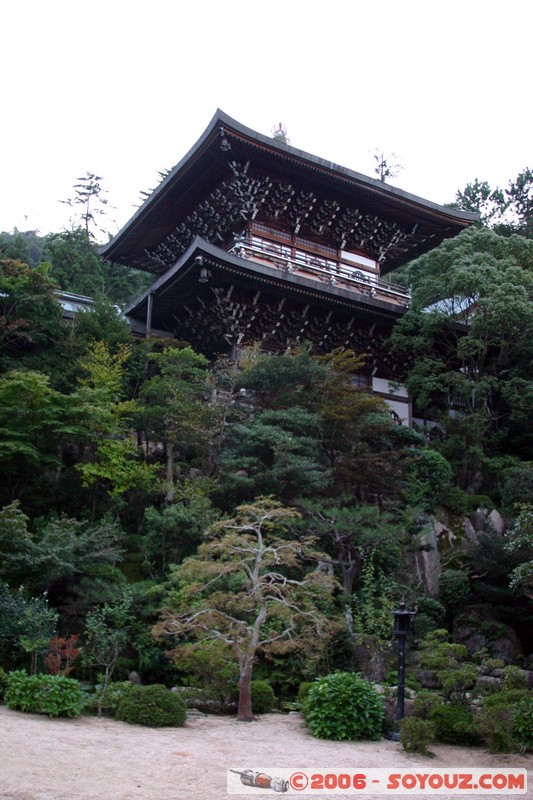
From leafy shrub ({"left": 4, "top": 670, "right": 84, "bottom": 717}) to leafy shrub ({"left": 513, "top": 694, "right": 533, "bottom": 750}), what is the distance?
6241 mm

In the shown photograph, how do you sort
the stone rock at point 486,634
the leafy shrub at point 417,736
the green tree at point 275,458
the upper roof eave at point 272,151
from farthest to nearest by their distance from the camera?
the upper roof eave at point 272,151
the green tree at point 275,458
the stone rock at point 486,634
the leafy shrub at point 417,736

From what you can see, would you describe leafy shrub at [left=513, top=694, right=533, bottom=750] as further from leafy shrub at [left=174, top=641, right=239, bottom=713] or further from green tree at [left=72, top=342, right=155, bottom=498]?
green tree at [left=72, top=342, right=155, bottom=498]

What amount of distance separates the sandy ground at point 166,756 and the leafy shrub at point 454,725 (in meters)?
0.21

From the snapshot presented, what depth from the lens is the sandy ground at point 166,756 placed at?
6.56 m

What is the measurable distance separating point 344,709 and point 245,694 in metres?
1.69

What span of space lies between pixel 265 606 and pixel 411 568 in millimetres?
6703

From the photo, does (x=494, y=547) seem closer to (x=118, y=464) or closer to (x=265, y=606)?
(x=265, y=606)

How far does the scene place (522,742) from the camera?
9.60 meters

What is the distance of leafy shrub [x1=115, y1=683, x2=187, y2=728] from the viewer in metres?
10.3

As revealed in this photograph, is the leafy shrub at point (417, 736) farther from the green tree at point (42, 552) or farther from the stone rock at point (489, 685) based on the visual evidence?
the green tree at point (42, 552)

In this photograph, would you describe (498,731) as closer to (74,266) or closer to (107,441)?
A: (107,441)

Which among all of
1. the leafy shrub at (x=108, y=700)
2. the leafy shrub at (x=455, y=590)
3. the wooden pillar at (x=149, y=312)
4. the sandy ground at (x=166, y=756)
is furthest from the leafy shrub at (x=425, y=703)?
the wooden pillar at (x=149, y=312)

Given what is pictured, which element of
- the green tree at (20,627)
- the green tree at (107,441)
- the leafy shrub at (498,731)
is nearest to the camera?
the leafy shrub at (498,731)

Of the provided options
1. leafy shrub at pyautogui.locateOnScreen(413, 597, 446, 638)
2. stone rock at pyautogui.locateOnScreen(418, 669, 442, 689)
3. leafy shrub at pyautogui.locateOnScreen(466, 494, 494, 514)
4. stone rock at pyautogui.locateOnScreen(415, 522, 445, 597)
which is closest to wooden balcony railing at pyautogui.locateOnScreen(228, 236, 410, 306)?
leafy shrub at pyautogui.locateOnScreen(466, 494, 494, 514)
